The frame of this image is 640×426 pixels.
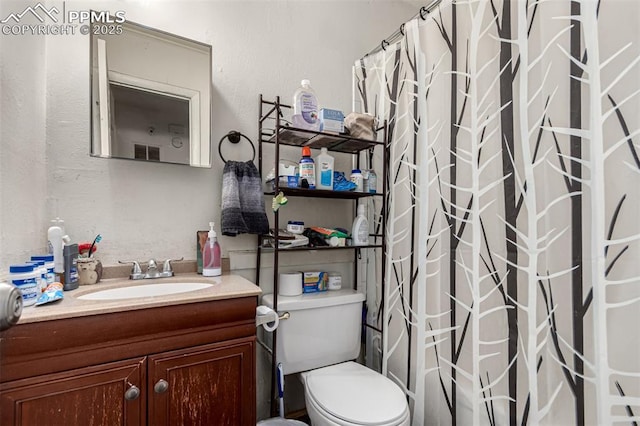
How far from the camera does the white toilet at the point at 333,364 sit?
1.05m

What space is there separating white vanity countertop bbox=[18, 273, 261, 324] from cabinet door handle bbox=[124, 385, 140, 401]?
0.23m

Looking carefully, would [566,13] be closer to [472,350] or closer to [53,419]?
[472,350]

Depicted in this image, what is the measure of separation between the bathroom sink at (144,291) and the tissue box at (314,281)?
49cm

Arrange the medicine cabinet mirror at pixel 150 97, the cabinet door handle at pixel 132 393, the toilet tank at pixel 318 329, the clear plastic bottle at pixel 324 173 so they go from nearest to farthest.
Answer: the cabinet door handle at pixel 132 393 → the medicine cabinet mirror at pixel 150 97 → the toilet tank at pixel 318 329 → the clear plastic bottle at pixel 324 173

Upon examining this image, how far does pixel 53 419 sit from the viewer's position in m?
0.77

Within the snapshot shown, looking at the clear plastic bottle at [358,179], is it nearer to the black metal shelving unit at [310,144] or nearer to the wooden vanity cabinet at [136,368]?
the black metal shelving unit at [310,144]

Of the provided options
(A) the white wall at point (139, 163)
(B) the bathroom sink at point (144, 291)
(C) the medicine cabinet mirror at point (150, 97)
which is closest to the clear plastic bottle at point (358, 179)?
(A) the white wall at point (139, 163)

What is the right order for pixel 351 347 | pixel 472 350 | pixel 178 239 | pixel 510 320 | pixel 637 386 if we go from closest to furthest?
pixel 637 386 → pixel 510 320 → pixel 472 350 → pixel 178 239 → pixel 351 347

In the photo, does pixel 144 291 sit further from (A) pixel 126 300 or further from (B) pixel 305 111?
(B) pixel 305 111

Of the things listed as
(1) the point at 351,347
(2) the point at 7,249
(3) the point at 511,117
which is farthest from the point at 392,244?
(2) the point at 7,249

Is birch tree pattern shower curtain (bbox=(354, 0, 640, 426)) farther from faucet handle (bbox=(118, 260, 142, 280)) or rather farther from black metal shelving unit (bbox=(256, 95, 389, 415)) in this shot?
faucet handle (bbox=(118, 260, 142, 280))

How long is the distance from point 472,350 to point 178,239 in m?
1.30

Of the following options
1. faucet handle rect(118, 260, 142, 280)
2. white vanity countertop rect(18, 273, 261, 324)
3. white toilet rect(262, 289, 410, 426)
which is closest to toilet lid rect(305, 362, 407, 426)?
white toilet rect(262, 289, 410, 426)

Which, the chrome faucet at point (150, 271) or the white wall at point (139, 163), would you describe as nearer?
the white wall at point (139, 163)
